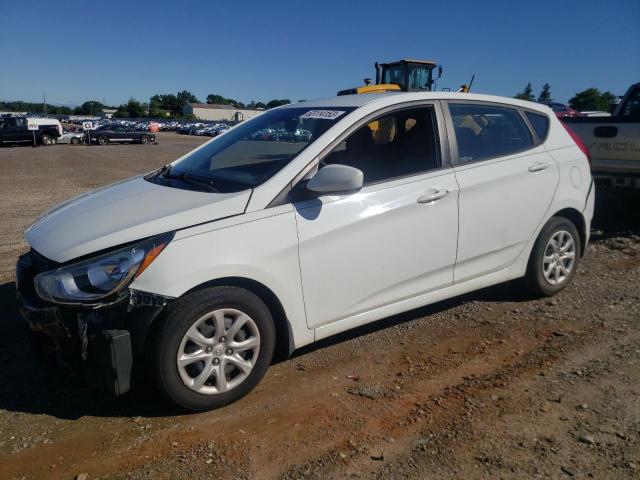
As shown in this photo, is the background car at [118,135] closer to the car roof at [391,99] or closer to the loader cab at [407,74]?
the loader cab at [407,74]

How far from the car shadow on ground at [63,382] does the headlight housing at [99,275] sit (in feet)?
2.20

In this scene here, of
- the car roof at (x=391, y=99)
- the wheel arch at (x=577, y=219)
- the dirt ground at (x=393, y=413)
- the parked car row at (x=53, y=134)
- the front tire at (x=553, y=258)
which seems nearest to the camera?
the dirt ground at (x=393, y=413)

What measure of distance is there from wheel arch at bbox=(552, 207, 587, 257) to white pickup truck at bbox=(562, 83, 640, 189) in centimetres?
287

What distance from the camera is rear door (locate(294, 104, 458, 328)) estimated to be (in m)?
3.19

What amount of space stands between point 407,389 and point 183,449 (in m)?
1.34

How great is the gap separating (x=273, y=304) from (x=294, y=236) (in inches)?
16.7

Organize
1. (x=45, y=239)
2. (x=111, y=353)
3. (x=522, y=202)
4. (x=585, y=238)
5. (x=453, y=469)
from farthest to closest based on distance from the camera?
(x=585, y=238) → (x=522, y=202) → (x=45, y=239) → (x=111, y=353) → (x=453, y=469)

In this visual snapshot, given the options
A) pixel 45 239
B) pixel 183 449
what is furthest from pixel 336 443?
pixel 45 239

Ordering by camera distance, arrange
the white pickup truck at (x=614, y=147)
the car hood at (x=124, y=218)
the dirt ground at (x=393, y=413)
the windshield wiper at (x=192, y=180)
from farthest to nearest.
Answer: the white pickup truck at (x=614, y=147) < the windshield wiper at (x=192, y=180) < the car hood at (x=124, y=218) < the dirt ground at (x=393, y=413)

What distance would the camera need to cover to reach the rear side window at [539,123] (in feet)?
14.6

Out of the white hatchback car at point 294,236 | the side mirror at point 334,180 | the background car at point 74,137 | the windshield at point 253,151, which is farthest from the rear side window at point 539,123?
the background car at point 74,137

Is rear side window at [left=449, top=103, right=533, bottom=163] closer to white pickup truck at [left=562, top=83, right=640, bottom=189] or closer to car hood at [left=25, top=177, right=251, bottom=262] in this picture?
car hood at [left=25, top=177, right=251, bottom=262]

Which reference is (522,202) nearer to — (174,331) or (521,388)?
(521,388)

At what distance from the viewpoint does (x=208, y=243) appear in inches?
112
